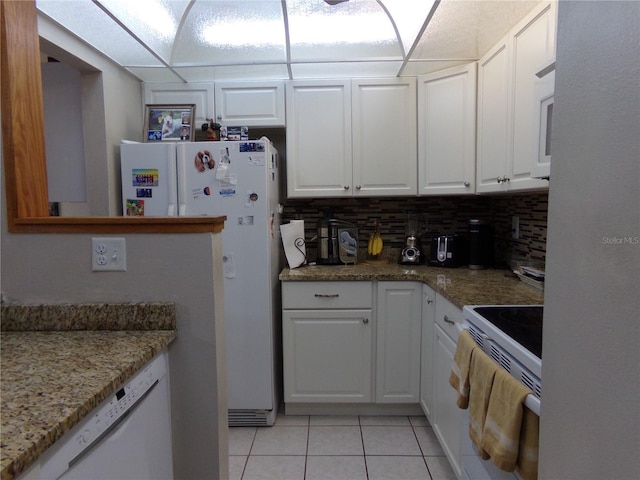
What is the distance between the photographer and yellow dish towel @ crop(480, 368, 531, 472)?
97cm

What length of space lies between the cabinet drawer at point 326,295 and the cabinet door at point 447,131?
80 centimetres

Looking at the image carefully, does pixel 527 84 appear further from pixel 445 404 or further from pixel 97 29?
pixel 97 29

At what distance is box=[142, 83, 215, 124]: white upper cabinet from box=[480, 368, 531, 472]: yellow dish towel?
2.27 meters

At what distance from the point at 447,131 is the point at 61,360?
2295 mm

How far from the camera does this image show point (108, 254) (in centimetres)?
115

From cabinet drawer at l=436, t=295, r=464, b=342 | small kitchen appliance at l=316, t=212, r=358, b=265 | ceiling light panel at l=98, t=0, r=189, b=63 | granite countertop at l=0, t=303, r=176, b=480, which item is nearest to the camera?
granite countertop at l=0, t=303, r=176, b=480

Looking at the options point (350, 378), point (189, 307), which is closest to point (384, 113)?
point (350, 378)

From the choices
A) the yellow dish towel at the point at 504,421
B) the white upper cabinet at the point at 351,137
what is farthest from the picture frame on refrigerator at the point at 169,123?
the yellow dish towel at the point at 504,421

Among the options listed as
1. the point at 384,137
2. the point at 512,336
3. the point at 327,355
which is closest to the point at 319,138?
the point at 384,137

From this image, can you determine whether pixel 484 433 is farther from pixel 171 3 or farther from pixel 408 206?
pixel 171 3

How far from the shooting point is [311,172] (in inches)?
100

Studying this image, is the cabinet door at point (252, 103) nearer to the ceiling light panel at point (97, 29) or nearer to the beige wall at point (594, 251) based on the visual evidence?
the ceiling light panel at point (97, 29)

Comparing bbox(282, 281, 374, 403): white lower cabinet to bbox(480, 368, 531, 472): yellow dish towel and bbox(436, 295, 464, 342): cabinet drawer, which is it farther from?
bbox(480, 368, 531, 472): yellow dish towel

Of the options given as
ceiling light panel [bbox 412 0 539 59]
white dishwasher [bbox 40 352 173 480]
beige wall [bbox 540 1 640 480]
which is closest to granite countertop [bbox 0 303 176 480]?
white dishwasher [bbox 40 352 173 480]
